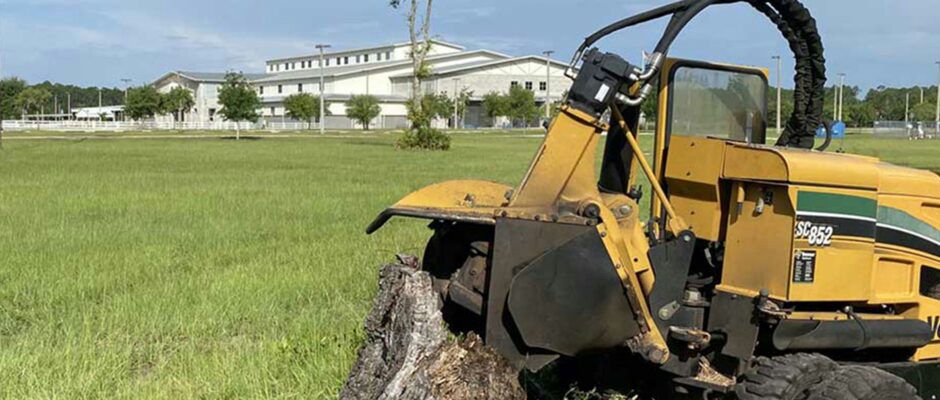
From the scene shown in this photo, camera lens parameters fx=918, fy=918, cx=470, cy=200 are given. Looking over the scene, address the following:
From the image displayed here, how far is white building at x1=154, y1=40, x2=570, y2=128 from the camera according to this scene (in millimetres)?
112375

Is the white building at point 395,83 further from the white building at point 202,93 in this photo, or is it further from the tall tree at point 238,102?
the tall tree at point 238,102

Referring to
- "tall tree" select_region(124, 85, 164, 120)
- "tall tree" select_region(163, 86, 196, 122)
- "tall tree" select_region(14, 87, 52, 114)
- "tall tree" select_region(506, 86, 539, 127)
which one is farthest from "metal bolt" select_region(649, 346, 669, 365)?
"tall tree" select_region(14, 87, 52, 114)

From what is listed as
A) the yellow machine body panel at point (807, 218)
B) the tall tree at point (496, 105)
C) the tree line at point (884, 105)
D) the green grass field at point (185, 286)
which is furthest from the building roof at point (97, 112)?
the yellow machine body panel at point (807, 218)

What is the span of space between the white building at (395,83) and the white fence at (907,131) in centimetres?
3533

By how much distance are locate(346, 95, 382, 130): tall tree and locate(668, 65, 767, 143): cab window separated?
9123cm

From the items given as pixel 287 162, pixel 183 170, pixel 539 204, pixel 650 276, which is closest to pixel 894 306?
pixel 650 276

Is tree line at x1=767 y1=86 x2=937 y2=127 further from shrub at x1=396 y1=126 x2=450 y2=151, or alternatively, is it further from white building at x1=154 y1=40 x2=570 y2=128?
shrub at x1=396 y1=126 x2=450 y2=151

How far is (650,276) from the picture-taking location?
436cm

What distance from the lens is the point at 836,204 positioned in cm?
439

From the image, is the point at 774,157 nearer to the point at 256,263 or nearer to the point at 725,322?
the point at 725,322

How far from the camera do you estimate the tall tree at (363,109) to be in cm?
9556

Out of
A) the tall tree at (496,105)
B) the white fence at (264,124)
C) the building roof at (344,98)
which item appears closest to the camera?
the tall tree at (496,105)

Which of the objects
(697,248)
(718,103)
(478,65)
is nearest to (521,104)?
(478,65)

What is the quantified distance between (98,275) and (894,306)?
7.13 m
